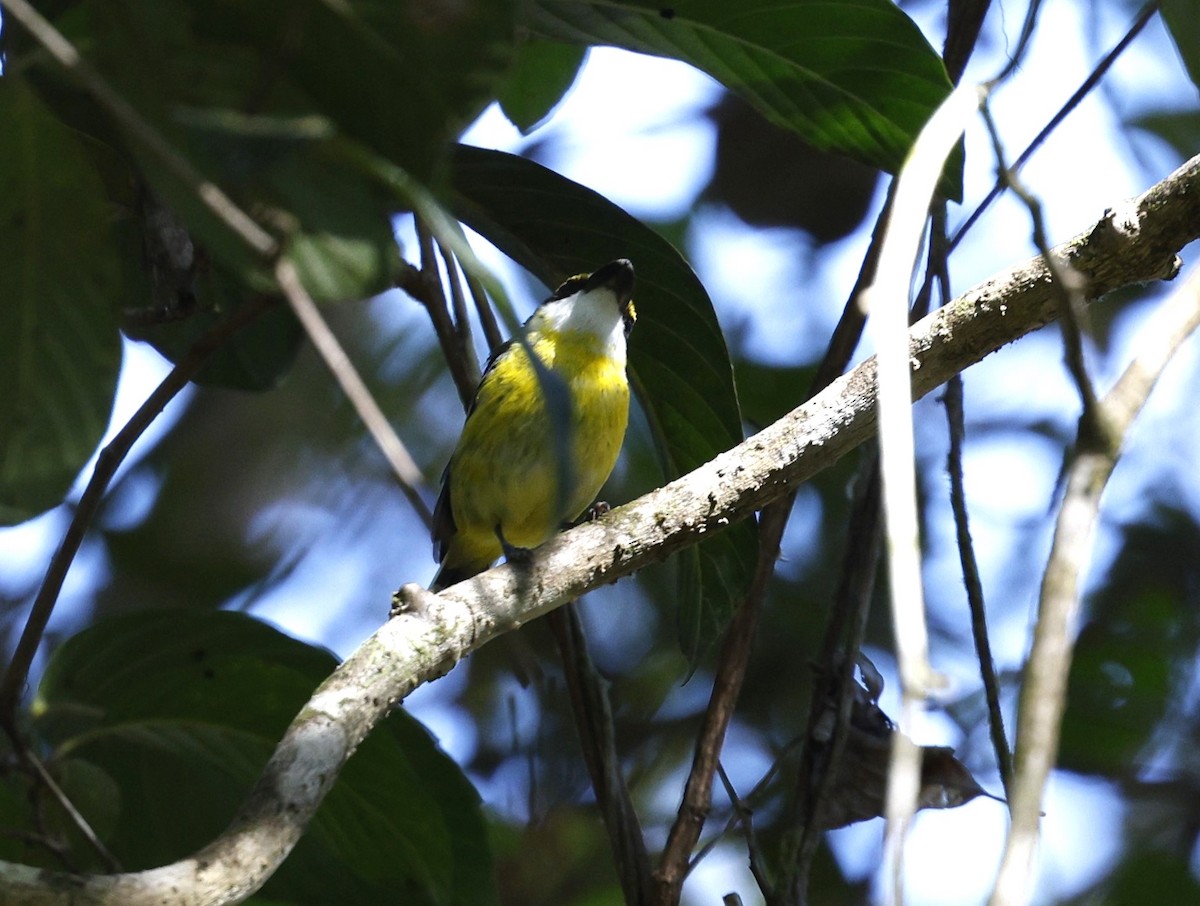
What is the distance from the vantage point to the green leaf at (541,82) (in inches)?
120

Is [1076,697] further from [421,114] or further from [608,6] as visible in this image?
[421,114]

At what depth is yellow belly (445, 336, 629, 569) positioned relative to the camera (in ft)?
10.9

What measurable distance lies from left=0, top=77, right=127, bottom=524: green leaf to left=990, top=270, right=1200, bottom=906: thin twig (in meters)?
1.11

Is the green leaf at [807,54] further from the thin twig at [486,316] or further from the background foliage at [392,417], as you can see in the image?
the thin twig at [486,316]

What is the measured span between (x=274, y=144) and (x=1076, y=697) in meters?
3.78

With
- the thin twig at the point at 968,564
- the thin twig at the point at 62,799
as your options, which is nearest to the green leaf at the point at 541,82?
the thin twig at the point at 968,564

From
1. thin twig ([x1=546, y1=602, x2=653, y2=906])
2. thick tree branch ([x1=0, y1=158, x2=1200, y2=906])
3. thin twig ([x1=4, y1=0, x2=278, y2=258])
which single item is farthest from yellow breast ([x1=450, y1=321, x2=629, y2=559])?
thin twig ([x1=4, y1=0, x2=278, y2=258])

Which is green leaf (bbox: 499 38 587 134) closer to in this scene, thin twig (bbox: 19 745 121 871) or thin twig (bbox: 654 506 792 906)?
thin twig (bbox: 654 506 792 906)

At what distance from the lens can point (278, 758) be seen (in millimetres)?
1463

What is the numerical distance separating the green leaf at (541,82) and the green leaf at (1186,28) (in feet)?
4.91

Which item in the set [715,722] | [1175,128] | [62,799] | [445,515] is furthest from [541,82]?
[1175,128]

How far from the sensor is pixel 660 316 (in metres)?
2.45

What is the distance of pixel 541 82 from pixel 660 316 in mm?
911

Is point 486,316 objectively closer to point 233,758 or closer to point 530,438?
point 530,438
